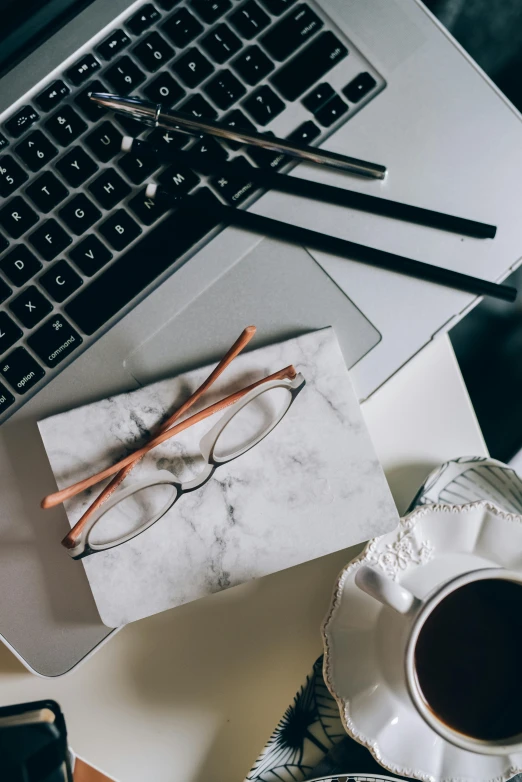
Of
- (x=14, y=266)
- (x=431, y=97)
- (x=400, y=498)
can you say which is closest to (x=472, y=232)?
(x=431, y=97)

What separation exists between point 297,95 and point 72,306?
0.72ft

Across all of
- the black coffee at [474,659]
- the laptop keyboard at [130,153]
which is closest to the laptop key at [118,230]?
the laptop keyboard at [130,153]

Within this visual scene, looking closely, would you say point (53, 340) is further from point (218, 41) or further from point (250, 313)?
point (218, 41)

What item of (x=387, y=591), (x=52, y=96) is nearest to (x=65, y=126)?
(x=52, y=96)

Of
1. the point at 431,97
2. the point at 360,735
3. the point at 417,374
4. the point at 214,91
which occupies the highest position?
the point at 214,91

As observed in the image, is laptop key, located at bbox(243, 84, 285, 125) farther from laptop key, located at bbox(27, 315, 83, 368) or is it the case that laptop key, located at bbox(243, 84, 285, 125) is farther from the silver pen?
laptop key, located at bbox(27, 315, 83, 368)

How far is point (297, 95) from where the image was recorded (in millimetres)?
461

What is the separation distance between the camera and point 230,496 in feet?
1.48

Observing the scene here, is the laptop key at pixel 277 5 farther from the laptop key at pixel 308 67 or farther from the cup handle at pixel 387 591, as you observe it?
the cup handle at pixel 387 591

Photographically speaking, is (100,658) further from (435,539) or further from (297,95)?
(297,95)

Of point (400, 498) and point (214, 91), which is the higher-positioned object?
point (214, 91)

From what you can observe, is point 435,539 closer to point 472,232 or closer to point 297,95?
point 472,232

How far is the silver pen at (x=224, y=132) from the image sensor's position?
0.44 m

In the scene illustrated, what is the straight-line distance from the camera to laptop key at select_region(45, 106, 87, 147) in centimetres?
45
